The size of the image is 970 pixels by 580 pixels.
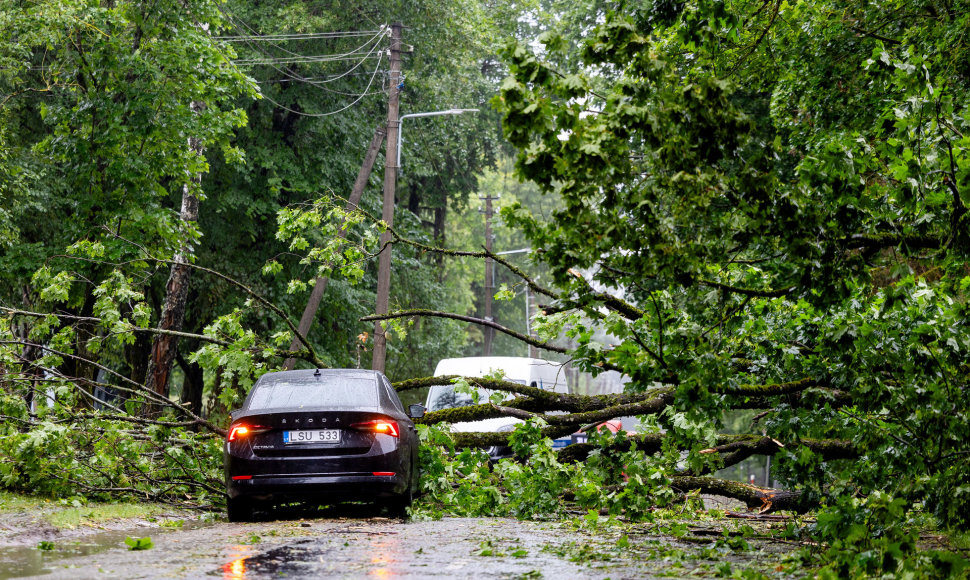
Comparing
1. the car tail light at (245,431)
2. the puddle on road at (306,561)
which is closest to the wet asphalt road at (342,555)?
the puddle on road at (306,561)

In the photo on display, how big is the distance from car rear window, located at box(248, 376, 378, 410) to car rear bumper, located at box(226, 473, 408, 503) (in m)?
0.70

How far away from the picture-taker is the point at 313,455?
9.39 meters

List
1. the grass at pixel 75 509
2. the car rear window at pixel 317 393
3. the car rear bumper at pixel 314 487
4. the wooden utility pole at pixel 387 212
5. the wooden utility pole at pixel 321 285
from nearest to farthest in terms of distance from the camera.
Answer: the grass at pixel 75 509, the car rear bumper at pixel 314 487, the car rear window at pixel 317 393, the wooden utility pole at pixel 321 285, the wooden utility pole at pixel 387 212

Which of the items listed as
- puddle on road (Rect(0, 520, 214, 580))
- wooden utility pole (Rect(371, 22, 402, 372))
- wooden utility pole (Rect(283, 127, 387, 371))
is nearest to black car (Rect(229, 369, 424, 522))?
puddle on road (Rect(0, 520, 214, 580))

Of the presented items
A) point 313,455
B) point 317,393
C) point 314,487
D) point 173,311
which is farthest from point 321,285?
point 314,487

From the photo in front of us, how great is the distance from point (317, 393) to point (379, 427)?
778 mm

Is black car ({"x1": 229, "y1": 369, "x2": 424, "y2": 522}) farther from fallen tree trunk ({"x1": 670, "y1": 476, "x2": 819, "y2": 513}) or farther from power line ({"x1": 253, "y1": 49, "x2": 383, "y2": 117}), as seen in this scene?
power line ({"x1": 253, "y1": 49, "x2": 383, "y2": 117})

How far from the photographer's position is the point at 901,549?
573cm

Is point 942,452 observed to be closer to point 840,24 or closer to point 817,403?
point 817,403

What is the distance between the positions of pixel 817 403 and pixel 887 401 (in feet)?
2.13

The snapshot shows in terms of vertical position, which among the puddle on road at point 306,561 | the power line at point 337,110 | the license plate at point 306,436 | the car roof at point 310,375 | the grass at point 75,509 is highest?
the power line at point 337,110

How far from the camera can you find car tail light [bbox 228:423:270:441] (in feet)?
31.0

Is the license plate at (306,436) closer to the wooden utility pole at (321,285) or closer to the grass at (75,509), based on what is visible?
the grass at (75,509)

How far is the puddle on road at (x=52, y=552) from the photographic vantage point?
5.54 m
